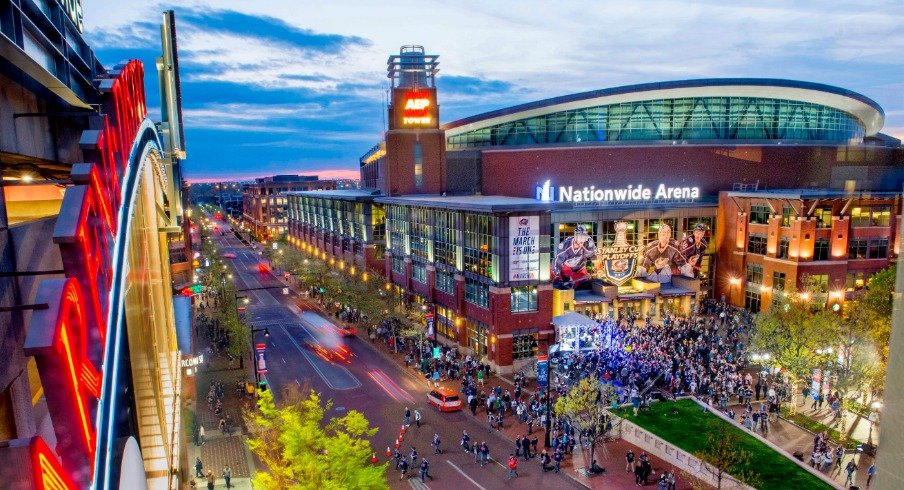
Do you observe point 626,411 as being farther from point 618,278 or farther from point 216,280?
point 216,280

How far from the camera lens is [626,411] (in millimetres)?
31859

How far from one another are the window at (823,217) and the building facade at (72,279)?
5305 cm

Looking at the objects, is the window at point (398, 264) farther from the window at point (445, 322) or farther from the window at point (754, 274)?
the window at point (754, 274)

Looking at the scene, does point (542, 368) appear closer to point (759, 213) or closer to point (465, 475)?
point (465, 475)

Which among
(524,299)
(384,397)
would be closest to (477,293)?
(524,299)

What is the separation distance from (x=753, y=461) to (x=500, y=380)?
17843mm

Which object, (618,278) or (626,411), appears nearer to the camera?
(626,411)

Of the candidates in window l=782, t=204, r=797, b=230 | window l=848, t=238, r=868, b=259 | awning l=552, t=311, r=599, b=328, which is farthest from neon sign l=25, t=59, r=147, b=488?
window l=848, t=238, r=868, b=259

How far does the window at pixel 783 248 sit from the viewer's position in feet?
173

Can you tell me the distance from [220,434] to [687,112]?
59972mm

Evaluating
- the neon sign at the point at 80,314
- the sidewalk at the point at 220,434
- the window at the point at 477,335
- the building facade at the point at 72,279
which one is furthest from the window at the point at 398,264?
the neon sign at the point at 80,314

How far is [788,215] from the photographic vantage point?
172 feet

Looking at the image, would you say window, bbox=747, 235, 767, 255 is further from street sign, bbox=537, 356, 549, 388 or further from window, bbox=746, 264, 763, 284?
street sign, bbox=537, 356, 549, 388

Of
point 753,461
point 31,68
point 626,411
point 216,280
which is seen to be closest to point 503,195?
point 216,280
